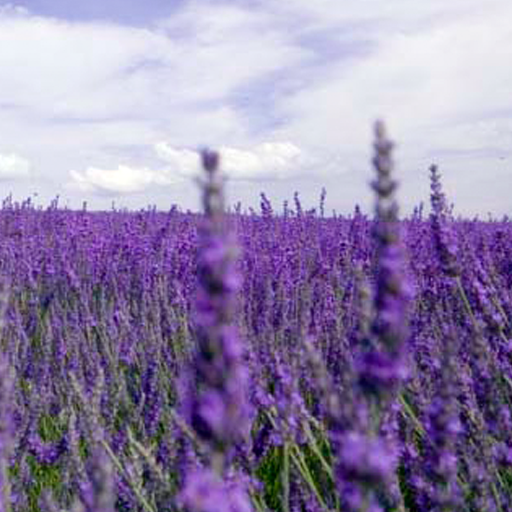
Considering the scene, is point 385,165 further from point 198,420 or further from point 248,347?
point 248,347

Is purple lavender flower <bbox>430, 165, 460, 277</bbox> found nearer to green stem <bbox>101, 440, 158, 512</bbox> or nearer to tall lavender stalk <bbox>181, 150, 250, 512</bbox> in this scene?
green stem <bbox>101, 440, 158, 512</bbox>

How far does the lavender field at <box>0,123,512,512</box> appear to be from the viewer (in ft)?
3.42

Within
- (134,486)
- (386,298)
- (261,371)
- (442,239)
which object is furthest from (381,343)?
(261,371)

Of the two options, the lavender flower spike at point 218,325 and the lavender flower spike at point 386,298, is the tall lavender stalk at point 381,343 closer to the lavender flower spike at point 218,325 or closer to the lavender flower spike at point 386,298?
the lavender flower spike at point 386,298

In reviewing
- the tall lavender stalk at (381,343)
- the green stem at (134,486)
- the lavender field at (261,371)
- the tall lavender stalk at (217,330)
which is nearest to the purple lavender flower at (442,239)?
the lavender field at (261,371)

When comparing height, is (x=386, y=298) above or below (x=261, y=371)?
above

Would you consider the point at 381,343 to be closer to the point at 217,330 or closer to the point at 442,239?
the point at 217,330

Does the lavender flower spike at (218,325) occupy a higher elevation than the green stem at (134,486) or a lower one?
higher

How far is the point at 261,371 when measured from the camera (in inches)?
133

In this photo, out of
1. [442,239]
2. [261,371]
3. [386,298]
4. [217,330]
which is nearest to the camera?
[217,330]

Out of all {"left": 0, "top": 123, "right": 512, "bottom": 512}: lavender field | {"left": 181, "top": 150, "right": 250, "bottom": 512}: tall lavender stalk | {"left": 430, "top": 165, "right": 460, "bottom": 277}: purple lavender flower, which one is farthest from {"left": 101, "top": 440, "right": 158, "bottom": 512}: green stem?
{"left": 430, "top": 165, "right": 460, "bottom": 277}: purple lavender flower

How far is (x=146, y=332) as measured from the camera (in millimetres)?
4355

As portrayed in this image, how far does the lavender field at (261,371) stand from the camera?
104 centimetres

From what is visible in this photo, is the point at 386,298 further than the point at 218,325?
Yes
